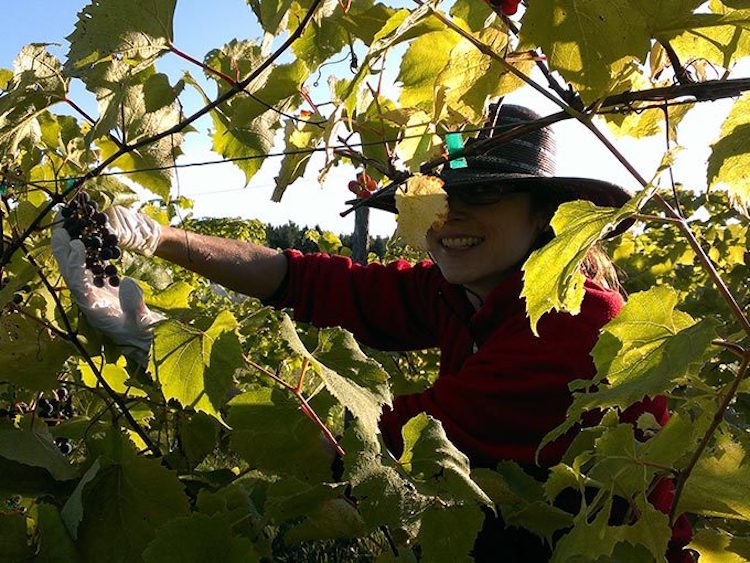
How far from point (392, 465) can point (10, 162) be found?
4.02ft

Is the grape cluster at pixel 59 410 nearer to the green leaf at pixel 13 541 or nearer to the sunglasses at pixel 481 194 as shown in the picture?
the green leaf at pixel 13 541

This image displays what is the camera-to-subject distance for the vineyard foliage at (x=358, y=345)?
3.00ft

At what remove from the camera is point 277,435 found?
130 cm

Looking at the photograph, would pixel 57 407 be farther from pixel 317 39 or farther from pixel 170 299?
pixel 317 39

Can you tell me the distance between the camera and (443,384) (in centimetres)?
208

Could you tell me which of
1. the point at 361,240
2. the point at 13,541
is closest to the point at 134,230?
the point at 13,541

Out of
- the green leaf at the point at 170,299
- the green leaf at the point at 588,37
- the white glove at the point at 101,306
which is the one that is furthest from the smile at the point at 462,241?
the green leaf at the point at 588,37

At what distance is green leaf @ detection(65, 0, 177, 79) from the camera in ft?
3.92

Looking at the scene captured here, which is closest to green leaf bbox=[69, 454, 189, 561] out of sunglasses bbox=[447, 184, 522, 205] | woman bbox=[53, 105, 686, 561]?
woman bbox=[53, 105, 686, 561]

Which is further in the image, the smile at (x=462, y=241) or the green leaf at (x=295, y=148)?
the smile at (x=462, y=241)

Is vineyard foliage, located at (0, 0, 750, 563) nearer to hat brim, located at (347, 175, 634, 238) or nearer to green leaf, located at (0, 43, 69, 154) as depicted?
green leaf, located at (0, 43, 69, 154)

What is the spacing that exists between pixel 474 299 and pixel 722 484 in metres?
1.82

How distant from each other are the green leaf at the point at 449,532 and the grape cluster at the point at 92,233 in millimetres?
1125

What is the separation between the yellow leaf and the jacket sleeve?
1.71m
